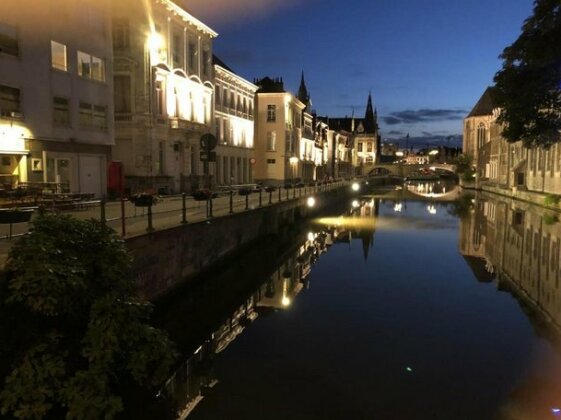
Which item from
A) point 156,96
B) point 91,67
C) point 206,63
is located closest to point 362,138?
point 206,63

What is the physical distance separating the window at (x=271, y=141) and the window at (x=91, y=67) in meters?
33.5

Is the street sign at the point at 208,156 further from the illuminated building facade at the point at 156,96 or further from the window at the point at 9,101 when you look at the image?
the illuminated building facade at the point at 156,96

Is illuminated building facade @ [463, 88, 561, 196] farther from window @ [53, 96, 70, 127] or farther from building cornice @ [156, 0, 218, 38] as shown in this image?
window @ [53, 96, 70, 127]

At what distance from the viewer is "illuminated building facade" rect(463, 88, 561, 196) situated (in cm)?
5138

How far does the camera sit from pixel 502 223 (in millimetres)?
36625

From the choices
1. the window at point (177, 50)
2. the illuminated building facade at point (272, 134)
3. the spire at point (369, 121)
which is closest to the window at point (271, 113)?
the illuminated building facade at point (272, 134)

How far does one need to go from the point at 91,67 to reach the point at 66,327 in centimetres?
2136

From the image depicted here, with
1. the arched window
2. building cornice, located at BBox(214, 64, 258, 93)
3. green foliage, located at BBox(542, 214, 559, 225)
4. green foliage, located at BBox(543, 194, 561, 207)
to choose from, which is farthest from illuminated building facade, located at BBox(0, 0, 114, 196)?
the arched window

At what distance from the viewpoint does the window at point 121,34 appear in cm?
3033

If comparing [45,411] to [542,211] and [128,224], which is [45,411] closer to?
[128,224]

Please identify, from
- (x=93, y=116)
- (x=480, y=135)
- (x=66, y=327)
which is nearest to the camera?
(x=66, y=327)

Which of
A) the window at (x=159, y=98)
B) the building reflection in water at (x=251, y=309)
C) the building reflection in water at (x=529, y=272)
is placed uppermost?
the window at (x=159, y=98)

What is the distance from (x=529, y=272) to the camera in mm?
19859

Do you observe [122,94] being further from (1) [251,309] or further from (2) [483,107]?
(2) [483,107]
